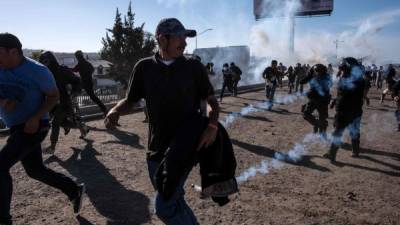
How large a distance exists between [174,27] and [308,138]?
6.76 meters

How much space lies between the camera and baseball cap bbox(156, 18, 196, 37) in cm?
271

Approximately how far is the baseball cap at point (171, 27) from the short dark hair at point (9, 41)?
4.70ft

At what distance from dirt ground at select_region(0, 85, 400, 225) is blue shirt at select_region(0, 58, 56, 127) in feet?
4.28

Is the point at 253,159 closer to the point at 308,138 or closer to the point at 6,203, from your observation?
the point at 308,138

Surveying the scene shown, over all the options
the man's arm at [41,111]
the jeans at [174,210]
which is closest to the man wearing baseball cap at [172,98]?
the jeans at [174,210]

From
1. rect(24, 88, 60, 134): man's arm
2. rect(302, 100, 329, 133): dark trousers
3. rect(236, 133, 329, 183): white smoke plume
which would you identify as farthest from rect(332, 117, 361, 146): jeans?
Result: rect(24, 88, 60, 134): man's arm

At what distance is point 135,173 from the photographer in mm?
5770

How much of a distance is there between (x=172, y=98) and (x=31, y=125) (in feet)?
4.80

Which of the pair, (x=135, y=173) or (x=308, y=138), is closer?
(x=135, y=173)

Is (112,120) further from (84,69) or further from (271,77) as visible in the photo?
(271,77)

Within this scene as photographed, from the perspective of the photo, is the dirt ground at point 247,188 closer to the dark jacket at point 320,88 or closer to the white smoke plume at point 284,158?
the white smoke plume at point 284,158

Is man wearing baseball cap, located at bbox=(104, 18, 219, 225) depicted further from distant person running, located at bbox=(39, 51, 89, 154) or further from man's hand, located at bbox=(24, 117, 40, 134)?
distant person running, located at bbox=(39, 51, 89, 154)

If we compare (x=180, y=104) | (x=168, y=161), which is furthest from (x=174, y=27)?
(x=168, y=161)

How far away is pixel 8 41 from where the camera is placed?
3.29 metres
